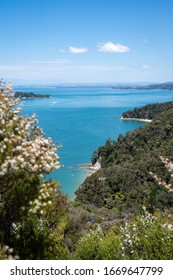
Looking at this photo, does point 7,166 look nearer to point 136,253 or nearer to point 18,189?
point 18,189

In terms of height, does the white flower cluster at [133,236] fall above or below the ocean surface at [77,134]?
above

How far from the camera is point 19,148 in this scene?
202 inches

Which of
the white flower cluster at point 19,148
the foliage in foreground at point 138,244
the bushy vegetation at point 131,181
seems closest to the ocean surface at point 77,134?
the bushy vegetation at point 131,181

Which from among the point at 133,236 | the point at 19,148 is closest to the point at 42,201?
the point at 19,148

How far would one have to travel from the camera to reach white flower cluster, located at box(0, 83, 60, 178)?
5.08 m

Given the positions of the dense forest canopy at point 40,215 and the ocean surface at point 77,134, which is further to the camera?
the ocean surface at point 77,134

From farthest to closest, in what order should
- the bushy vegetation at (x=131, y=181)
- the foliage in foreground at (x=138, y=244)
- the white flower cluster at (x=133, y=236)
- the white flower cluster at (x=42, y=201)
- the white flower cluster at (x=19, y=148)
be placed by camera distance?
the bushy vegetation at (x=131, y=181), the white flower cluster at (x=133, y=236), the foliage in foreground at (x=138, y=244), the white flower cluster at (x=42, y=201), the white flower cluster at (x=19, y=148)

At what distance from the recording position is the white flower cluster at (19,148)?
5.08 m

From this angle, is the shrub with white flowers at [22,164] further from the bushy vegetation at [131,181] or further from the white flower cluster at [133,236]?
the bushy vegetation at [131,181]

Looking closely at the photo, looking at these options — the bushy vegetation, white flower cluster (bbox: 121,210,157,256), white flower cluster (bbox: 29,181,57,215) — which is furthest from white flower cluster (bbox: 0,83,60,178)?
the bushy vegetation

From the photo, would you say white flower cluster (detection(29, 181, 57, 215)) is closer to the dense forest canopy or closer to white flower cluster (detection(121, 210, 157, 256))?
the dense forest canopy

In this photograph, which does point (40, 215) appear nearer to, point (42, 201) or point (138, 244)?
point (42, 201)

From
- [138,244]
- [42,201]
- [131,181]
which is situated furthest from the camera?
[131,181]

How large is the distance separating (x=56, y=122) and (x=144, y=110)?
3337 centimetres
